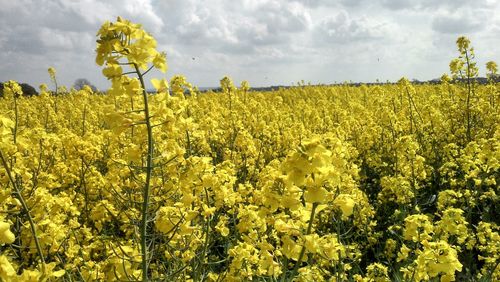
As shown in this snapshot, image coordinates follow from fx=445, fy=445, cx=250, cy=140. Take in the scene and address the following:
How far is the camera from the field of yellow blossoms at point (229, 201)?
198cm

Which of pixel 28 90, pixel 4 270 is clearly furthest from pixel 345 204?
pixel 28 90

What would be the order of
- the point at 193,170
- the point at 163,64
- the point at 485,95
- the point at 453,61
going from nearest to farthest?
1. the point at 163,64
2. the point at 193,170
3. the point at 453,61
4. the point at 485,95

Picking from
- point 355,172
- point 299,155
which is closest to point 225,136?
point 355,172

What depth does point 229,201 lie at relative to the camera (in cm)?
310

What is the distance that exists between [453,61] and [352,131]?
1.88 meters

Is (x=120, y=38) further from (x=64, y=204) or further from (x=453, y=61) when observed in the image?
(x=453, y=61)

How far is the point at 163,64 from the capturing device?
2020 millimetres

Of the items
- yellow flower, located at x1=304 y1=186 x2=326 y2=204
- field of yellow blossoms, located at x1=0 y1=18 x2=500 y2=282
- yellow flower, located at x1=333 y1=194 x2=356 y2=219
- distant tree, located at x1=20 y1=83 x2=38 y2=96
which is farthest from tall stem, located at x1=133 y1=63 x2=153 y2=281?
distant tree, located at x1=20 y1=83 x2=38 y2=96

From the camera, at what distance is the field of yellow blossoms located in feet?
6.50

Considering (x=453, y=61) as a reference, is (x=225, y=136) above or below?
below

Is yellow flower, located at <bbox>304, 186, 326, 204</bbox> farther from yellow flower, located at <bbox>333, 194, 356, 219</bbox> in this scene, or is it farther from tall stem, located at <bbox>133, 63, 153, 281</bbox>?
tall stem, located at <bbox>133, 63, 153, 281</bbox>

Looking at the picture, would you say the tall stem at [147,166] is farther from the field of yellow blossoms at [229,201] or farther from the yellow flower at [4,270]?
the yellow flower at [4,270]

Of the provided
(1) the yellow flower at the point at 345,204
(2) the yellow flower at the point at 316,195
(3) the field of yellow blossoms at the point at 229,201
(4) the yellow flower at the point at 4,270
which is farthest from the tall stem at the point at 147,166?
(1) the yellow flower at the point at 345,204

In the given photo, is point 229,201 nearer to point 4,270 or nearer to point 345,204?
point 345,204
